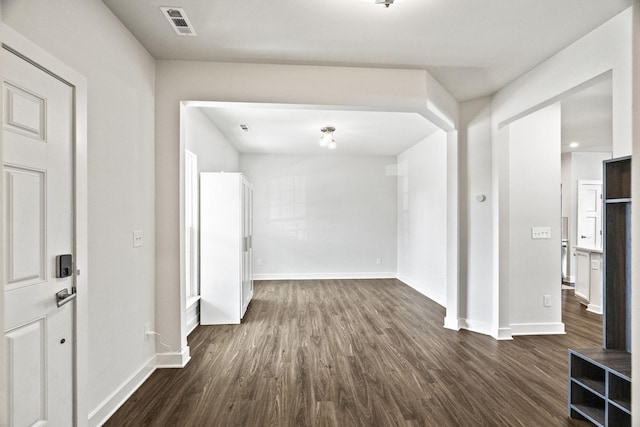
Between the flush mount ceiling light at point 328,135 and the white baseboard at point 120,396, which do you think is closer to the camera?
the white baseboard at point 120,396

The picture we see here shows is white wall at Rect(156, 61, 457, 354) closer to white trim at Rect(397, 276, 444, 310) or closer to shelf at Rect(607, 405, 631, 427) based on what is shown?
shelf at Rect(607, 405, 631, 427)

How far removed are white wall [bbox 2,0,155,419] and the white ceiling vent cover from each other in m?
0.37

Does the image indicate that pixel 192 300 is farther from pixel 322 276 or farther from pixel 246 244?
pixel 322 276

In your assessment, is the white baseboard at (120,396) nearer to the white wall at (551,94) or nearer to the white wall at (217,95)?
the white wall at (217,95)

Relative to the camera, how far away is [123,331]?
7.63 feet

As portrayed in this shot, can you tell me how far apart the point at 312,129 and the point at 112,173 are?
10.9 feet

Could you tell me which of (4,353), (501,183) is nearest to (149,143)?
(4,353)

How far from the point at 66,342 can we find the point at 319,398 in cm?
165

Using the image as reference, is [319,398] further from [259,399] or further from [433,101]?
[433,101]

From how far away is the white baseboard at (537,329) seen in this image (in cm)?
369

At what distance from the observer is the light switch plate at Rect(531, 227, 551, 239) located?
374 centimetres

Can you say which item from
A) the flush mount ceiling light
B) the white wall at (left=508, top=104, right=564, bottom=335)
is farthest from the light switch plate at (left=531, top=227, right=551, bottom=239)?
the flush mount ceiling light

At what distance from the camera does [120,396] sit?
2273mm

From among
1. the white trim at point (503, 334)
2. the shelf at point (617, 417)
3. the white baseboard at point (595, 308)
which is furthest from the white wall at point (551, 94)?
the white baseboard at point (595, 308)
